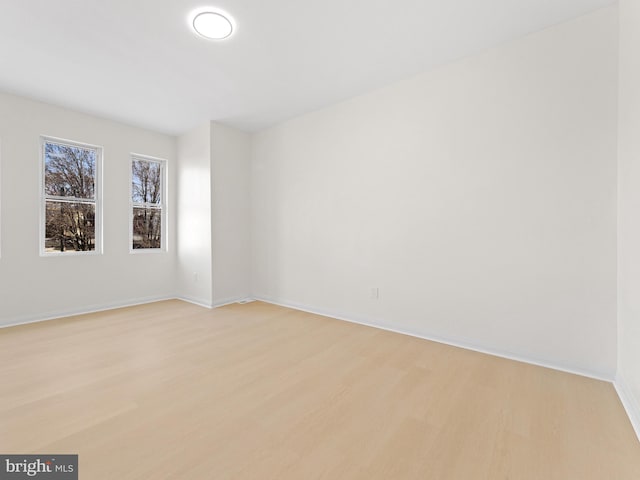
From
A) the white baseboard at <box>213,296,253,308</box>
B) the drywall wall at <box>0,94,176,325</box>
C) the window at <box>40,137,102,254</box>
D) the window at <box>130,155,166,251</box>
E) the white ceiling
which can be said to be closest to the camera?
the white ceiling

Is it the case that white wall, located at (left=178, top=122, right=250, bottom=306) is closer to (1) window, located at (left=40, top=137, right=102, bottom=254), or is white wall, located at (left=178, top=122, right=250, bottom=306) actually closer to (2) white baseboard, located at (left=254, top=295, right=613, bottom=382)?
(2) white baseboard, located at (left=254, top=295, right=613, bottom=382)

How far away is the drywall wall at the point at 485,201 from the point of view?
2.10 meters

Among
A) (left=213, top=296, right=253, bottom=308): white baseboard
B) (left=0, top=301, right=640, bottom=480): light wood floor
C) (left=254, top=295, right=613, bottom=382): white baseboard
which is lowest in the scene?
(left=0, top=301, right=640, bottom=480): light wood floor

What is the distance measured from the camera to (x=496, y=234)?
8.18ft

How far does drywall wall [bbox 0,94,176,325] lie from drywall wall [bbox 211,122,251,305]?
1.05m

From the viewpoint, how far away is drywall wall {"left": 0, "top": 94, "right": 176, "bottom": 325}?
3242 millimetres

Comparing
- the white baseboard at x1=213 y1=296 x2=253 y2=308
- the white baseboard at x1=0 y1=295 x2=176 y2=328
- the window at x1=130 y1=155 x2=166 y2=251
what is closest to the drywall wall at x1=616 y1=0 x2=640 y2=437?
the white baseboard at x1=213 y1=296 x2=253 y2=308

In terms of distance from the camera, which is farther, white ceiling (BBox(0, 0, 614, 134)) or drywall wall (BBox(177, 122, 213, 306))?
drywall wall (BBox(177, 122, 213, 306))

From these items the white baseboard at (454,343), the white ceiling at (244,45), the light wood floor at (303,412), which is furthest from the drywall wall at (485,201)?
the light wood floor at (303,412)

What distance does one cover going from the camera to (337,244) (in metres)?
3.61

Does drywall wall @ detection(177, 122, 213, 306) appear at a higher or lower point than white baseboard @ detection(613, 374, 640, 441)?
higher

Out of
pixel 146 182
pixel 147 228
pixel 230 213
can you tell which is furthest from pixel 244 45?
pixel 147 228

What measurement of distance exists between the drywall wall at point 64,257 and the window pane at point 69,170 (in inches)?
5.6

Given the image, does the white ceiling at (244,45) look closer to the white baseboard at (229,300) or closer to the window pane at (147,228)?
the window pane at (147,228)
